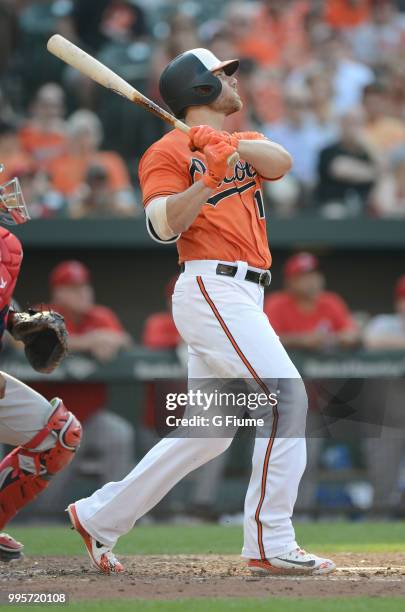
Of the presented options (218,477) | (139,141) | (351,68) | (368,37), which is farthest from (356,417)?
(368,37)

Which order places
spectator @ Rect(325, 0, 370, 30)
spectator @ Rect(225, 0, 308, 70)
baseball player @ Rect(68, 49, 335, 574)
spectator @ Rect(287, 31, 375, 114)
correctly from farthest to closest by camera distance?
1. spectator @ Rect(325, 0, 370, 30)
2. spectator @ Rect(225, 0, 308, 70)
3. spectator @ Rect(287, 31, 375, 114)
4. baseball player @ Rect(68, 49, 335, 574)

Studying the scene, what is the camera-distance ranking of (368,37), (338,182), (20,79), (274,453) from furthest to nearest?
(368,37) < (20,79) < (338,182) < (274,453)

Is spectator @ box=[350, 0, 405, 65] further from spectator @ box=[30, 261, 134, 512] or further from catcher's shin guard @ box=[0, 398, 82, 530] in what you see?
catcher's shin guard @ box=[0, 398, 82, 530]

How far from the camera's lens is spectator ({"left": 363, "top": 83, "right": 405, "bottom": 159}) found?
33.2ft

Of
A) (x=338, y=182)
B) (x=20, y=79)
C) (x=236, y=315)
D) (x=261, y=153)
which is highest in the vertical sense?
(x=20, y=79)

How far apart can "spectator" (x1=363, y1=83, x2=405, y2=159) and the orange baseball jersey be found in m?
5.76

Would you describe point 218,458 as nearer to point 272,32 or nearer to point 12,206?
point 12,206

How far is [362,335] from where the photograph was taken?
8617 mm

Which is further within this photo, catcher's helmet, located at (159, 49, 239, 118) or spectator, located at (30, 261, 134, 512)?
spectator, located at (30, 261, 134, 512)

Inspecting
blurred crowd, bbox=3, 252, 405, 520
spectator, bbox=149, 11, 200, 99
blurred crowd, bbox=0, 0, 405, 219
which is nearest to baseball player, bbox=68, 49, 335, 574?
blurred crowd, bbox=3, 252, 405, 520

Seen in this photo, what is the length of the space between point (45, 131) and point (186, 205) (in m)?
5.89

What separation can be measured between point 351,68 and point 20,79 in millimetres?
3186

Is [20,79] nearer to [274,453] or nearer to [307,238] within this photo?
[307,238]

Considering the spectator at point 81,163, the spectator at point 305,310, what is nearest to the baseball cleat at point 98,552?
the spectator at point 305,310
